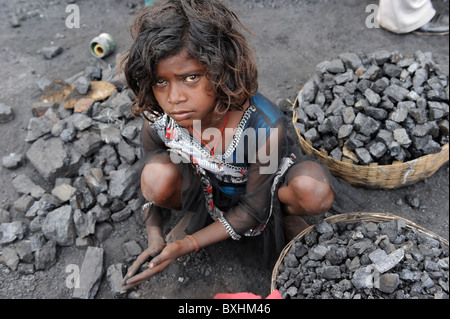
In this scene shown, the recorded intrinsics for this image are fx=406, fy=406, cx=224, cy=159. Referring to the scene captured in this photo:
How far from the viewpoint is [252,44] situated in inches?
95.0

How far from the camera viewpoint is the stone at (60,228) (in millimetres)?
2277

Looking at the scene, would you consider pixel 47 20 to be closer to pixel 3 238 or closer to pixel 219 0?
pixel 3 238

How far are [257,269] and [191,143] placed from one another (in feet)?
2.67

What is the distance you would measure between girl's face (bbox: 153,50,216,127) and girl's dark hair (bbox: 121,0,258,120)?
0.9 inches

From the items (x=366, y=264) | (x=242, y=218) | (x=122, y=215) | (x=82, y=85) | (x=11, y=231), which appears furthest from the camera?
(x=82, y=85)

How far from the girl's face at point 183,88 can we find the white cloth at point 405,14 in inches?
97.9

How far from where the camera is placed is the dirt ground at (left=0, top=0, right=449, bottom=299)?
219 cm

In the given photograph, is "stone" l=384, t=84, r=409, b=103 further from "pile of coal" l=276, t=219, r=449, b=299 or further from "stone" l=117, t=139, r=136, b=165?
"stone" l=117, t=139, r=136, b=165

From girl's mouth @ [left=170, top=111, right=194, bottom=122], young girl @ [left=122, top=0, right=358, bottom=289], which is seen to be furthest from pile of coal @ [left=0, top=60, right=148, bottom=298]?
girl's mouth @ [left=170, top=111, right=194, bottom=122]

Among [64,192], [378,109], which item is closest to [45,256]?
[64,192]

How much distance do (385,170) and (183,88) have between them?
1365 millimetres

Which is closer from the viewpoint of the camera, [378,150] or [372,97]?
[378,150]

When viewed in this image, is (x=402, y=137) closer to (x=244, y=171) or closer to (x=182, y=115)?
(x=244, y=171)

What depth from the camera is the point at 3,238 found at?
7.49 feet
